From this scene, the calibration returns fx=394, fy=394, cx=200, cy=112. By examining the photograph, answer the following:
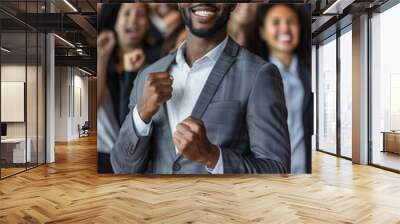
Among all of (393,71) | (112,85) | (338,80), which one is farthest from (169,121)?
(338,80)

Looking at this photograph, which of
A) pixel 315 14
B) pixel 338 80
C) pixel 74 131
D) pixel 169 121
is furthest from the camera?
pixel 74 131

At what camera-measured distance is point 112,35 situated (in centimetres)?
647

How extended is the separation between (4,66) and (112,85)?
1865 mm

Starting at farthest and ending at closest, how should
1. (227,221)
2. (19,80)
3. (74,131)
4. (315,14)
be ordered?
1. (74,131)
2. (315,14)
3. (19,80)
4. (227,221)

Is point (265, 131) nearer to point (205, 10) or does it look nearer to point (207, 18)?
point (207, 18)

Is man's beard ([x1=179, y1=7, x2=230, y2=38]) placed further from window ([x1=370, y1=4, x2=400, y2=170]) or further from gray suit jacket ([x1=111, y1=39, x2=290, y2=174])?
window ([x1=370, y1=4, x2=400, y2=170])

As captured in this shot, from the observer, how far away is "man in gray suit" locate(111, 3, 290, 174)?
6.07 metres

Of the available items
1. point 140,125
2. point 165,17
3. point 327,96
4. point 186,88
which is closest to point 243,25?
point 165,17

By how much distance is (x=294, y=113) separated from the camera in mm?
6336

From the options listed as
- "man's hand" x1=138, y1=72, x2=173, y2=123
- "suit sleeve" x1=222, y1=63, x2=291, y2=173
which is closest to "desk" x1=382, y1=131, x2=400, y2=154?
"suit sleeve" x1=222, y1=63, x2=291, y2=173

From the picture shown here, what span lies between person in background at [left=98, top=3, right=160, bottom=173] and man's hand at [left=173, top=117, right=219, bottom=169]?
1.00 metres

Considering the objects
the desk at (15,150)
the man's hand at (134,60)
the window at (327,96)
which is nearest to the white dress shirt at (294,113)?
the man's hand at (134,60)

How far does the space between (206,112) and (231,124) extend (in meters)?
0.43

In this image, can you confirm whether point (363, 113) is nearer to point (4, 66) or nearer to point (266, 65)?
point (266, 65)
